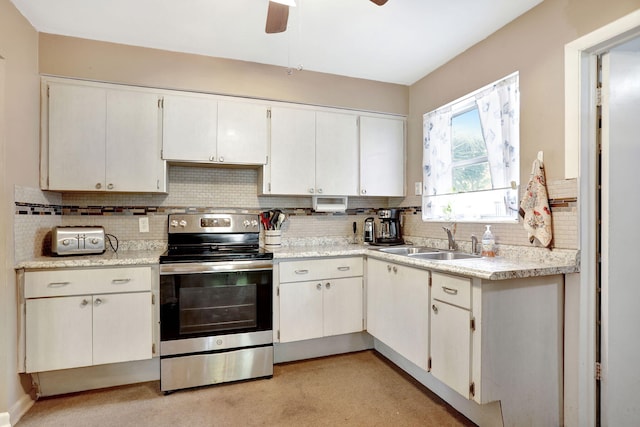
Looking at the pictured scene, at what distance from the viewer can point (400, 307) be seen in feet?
7.61

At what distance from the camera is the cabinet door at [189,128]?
256 cm

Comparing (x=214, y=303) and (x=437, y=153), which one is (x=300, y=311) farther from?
(x=437, y=153)

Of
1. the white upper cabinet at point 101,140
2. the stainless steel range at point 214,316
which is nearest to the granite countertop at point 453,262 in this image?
the stainless steel range at point 214,316

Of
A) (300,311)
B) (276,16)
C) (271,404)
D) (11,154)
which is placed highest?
(276,16)

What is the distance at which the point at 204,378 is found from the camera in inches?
91.3

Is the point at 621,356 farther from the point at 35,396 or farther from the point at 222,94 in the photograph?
the point at 35,396

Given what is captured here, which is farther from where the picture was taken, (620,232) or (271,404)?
(271,404)

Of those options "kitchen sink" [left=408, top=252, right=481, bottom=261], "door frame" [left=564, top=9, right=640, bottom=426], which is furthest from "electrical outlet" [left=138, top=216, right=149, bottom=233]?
"door frame" [left=564, top=9, right=640, bottom=426]

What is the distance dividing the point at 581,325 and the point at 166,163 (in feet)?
9.57

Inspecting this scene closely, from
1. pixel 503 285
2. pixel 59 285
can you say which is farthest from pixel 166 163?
pixel 503 285

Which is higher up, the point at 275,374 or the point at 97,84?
the point at 97,84

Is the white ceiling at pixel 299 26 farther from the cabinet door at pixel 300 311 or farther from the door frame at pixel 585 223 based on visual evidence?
the cabinet door at pixel 300 311

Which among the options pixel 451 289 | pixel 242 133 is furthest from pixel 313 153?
pixel 451 289

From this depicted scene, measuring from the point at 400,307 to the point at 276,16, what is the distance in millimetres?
1969
